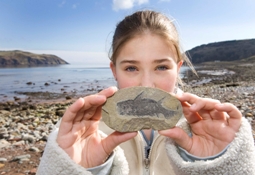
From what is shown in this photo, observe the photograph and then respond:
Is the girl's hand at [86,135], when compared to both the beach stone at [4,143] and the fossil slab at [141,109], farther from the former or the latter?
the beach stone at [4,143]

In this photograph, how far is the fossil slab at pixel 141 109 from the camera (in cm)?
202

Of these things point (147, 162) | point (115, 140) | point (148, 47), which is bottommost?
point (147, 162)

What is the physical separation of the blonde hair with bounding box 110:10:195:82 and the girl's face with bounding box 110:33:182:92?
0.10 metres

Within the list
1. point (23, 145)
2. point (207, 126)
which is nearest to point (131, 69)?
point (207, 126)

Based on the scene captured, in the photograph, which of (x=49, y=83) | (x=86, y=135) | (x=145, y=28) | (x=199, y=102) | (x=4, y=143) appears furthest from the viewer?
(x=49, y=83)

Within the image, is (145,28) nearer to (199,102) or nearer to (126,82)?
(126,82)

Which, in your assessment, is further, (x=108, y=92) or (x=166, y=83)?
(x=166, y=83)

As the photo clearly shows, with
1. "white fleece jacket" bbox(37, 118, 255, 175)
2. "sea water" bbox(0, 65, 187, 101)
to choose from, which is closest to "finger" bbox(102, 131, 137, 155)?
"white fleece jacket" bbox(37, 118, 255, 175)

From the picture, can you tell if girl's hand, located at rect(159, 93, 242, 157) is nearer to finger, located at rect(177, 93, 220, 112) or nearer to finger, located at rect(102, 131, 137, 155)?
finger, located at rect(177, 93, 220, 112)

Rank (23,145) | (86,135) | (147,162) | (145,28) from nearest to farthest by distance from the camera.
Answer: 1. (86,135)
2. (147,162)
3. (145,28)
4. (23,145)

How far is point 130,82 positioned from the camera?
2.45m

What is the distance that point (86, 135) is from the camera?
2150 millimetres

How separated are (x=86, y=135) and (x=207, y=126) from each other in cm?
109

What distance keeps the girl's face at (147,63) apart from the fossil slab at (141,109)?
360 mm
